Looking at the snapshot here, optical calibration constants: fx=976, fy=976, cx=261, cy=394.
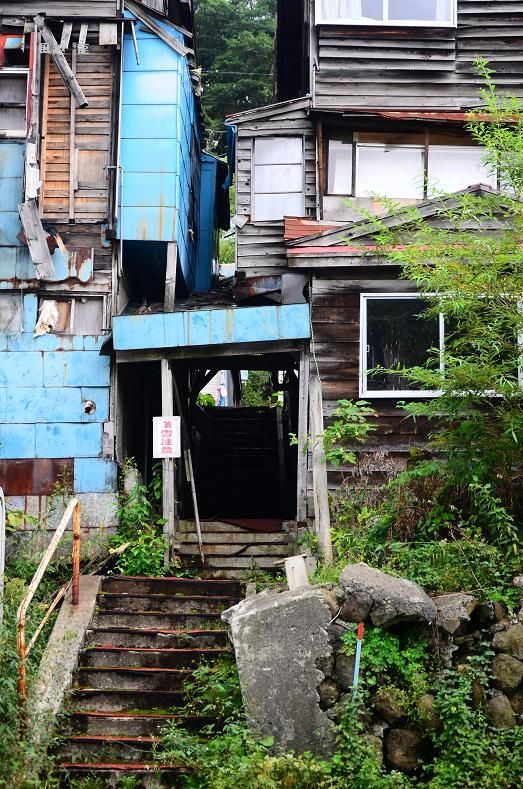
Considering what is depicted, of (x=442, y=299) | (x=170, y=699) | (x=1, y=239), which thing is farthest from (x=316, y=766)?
(x=1, y=239)

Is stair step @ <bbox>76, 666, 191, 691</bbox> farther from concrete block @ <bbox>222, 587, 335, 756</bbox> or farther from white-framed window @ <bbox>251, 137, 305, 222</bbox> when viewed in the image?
white-framed window @ <bbox>251, 137, 305, 222</bbox>

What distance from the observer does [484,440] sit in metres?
10.3

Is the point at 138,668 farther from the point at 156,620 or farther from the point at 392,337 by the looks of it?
the point at 392,337

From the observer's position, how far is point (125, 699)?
9.88m

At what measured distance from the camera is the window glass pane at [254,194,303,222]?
15609 millimetres

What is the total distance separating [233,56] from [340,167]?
2450 cm

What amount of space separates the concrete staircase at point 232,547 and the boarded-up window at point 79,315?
3116mm

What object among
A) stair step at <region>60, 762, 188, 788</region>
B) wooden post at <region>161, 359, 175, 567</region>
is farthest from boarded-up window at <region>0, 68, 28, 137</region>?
stair step at <region>60, 762, 188, 788</region>

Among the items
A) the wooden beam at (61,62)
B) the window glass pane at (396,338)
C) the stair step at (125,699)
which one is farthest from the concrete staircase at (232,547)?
the wooden beam at (61,62)

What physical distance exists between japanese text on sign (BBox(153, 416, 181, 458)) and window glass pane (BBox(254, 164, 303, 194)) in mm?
4682

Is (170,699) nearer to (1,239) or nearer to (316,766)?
(316,766)

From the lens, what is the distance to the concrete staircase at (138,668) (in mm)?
9078

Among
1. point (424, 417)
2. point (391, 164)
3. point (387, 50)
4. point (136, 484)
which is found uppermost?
point (387, 50)

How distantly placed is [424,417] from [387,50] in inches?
250
